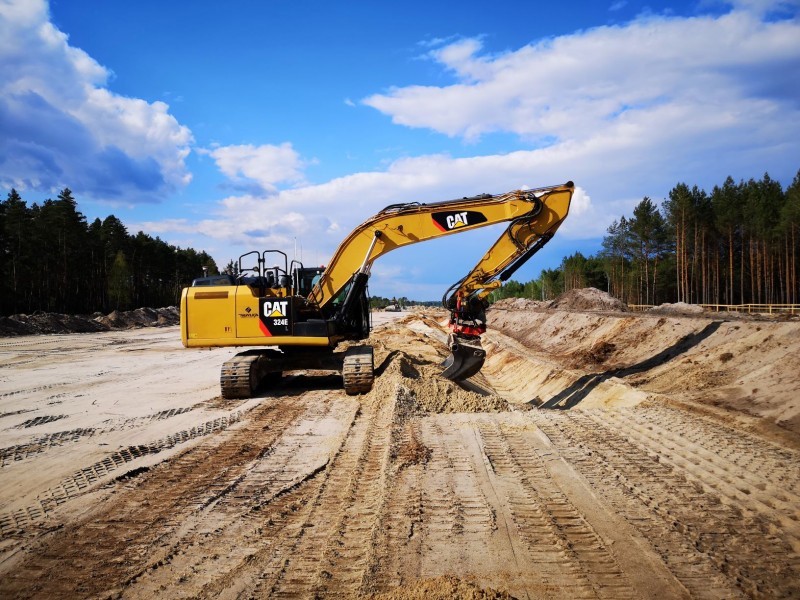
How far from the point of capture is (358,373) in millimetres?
10945

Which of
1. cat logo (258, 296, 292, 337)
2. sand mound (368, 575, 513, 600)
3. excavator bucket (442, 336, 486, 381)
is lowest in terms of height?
sand mound (368, 575, 513, 600)

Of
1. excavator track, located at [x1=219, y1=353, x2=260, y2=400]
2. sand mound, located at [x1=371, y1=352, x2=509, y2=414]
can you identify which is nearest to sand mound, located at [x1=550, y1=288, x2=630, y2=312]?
sand mound, located at [x1=371, y1=352, x2=509, y2=414]

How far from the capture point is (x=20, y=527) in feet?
15.5

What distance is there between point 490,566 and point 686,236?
52341 mm

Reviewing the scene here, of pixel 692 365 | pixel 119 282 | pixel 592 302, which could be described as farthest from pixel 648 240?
pixel 119 282

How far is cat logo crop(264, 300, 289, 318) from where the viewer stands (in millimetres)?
11046

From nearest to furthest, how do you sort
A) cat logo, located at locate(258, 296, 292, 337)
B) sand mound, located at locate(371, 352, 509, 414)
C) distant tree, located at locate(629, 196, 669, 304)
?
sand mound, located at locate(371, 352, 509, 414) < cat logo, located at locate(258, 296, 292, 337) < distant tree, located at locate(629, 196, 669, 304)

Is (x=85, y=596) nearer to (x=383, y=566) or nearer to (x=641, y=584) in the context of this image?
(x=383, y=566)

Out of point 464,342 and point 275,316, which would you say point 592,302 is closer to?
point 464,342

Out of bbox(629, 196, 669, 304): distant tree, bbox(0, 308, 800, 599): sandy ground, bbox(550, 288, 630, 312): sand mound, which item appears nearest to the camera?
bbox(0, 308, 800, 599): sandy ground

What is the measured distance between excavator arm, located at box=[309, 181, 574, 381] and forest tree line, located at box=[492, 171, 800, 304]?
38849 millimetres

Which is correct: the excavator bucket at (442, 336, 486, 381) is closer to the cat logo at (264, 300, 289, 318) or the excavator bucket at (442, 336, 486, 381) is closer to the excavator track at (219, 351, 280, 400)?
the cat logo at (264, 300, 289, 318)

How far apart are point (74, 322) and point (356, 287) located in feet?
118

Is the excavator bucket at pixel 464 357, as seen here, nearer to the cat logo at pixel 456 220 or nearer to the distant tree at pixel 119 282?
the cat logo at pixel 456 220
